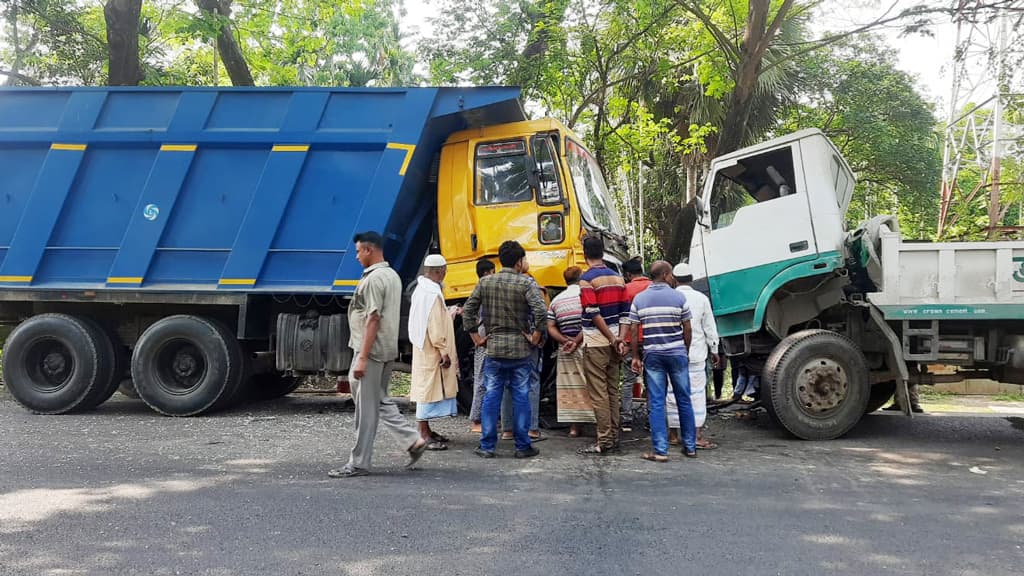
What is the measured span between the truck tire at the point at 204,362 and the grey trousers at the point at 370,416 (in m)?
2.92

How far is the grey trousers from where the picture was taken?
4.77 meters

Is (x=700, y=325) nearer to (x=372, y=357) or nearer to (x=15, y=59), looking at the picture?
(x=372, y=357)

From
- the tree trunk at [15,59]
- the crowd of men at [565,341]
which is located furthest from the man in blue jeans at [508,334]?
the tree trunk at [15,59]

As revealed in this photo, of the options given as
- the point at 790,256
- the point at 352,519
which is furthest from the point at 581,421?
the point at 352,519

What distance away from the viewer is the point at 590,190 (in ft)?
23.5

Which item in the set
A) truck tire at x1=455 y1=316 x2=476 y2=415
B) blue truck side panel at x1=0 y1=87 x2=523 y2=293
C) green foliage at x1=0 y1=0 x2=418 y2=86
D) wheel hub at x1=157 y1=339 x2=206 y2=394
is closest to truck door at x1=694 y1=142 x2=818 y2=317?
blue truck side panel at x1=0 y1=87 x2=523 y2=293

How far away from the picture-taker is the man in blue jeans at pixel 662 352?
5406 mm

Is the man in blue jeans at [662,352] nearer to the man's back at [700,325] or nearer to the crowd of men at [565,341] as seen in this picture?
the crowd of men at [565,341]

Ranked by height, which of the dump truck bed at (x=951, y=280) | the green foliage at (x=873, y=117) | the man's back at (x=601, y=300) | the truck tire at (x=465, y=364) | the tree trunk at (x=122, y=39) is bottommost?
the truck tire at (x=465, y=364)

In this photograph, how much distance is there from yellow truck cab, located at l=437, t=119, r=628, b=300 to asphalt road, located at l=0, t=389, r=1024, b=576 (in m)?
1.69

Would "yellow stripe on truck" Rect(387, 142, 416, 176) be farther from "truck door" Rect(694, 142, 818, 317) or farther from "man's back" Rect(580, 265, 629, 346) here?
"truck door" Rect(694, 142, 818, 317)

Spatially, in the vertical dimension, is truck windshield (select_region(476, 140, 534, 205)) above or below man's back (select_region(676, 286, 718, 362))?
above

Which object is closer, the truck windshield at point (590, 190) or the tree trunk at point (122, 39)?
the truck windshield at point (590, 190)

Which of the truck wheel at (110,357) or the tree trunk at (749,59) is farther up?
the tree trunk at (749,59)
